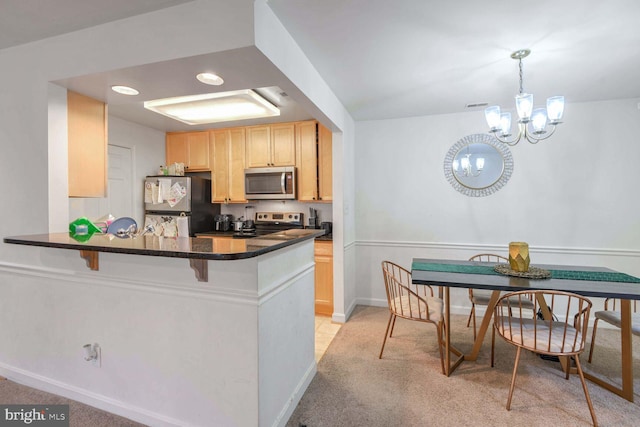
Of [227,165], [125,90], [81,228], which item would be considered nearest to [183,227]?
[81,228]

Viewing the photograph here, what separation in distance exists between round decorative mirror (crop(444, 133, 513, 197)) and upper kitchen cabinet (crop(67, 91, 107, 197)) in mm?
3305

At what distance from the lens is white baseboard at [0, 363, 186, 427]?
1.67m

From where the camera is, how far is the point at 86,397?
72.5 inches

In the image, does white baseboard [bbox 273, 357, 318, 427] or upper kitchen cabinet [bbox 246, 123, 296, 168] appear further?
upper kitchen cabinet [bbox 246, 123, 296, 168]

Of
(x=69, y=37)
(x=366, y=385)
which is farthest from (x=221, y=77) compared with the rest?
(x=366, y=385)

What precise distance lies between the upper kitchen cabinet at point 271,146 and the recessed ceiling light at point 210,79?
5.98 feet

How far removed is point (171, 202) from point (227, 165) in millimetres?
830

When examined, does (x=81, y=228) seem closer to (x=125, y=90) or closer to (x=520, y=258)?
(x=125, y=90)

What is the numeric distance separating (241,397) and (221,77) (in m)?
1.75

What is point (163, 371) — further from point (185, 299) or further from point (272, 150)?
point (272, 150)

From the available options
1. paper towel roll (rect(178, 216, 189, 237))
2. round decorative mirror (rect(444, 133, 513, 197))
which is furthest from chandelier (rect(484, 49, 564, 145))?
paper towel roll (rect(178, 216, 189, 237))

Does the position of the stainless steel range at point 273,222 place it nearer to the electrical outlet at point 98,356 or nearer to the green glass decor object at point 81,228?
the green glass decor object at point 81,228

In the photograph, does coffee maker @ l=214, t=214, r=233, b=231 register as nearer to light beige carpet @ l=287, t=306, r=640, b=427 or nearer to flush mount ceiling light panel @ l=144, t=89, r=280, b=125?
flush mount ceiling light panel @ l=144, t=89, r=280, b=125

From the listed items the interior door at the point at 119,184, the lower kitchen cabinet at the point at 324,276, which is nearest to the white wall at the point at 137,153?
the interior door at the point at 119,184
